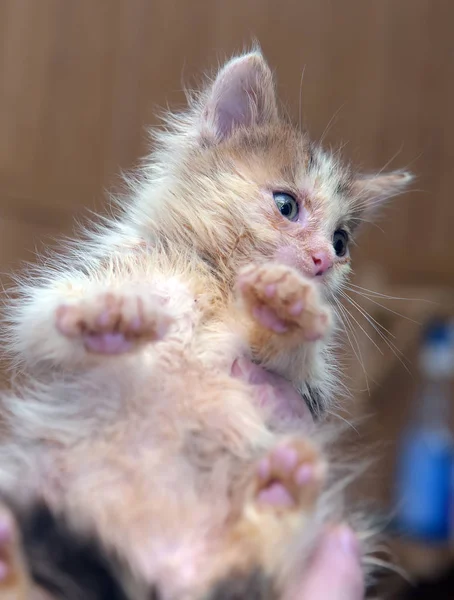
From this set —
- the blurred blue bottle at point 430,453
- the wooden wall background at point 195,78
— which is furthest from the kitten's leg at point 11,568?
the blurred blue bottle at point 430,453

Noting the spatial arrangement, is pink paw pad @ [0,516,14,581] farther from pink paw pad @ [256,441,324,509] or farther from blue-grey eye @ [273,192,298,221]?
blue-grey eye @ [273,192,298,221]

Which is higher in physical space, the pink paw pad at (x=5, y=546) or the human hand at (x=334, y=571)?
the pink paw pad at (x=5, y=546)

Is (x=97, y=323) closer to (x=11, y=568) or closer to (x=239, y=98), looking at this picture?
(x=11, y=568)

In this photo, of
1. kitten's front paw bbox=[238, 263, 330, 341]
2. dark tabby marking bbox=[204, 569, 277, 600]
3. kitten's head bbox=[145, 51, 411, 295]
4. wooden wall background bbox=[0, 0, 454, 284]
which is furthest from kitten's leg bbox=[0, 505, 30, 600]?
wooden wall background bbox=[0, 0, 454, 284]


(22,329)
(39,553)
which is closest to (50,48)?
(22,329)

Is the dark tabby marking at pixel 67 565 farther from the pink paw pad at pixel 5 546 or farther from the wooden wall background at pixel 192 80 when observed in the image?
the wooden wall background at pixel 192 80
